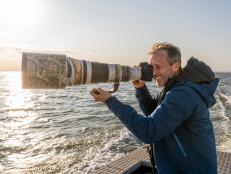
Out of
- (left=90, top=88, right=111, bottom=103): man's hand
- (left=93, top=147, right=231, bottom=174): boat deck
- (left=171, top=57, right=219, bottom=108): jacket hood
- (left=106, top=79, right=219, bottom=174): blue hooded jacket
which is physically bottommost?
(left=93, top=147, right=231, bottom=174): boat deck

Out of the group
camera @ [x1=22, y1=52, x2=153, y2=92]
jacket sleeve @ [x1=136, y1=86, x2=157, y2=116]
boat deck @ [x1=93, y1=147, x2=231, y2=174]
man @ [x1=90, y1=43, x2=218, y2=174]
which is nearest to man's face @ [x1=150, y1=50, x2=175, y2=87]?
man @ [x1=90, y1=43, x2=218, y2=174]

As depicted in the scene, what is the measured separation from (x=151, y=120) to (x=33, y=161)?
7982 millimetres

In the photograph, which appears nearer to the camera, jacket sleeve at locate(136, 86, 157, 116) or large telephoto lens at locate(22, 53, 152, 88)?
large telephoto lens at locate(22, 53, 152, 88)

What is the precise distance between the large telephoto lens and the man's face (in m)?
0.43

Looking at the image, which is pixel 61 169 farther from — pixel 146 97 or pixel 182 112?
pixel 182 112

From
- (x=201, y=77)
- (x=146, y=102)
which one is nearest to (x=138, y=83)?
(x=146, y=102)

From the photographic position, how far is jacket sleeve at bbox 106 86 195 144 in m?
2.37

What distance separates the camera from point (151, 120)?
7.82 feet

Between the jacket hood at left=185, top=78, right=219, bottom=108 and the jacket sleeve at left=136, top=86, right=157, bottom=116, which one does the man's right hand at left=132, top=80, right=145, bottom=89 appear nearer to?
the jacket sleeve at left=136, top=86, right=157, bottom=116

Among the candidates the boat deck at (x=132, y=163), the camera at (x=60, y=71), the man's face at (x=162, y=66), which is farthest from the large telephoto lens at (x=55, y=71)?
the boat deck at (x=132, y=163)

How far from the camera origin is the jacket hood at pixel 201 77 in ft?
8.36

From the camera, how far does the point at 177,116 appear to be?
239cm

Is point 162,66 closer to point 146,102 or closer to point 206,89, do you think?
point 206,89

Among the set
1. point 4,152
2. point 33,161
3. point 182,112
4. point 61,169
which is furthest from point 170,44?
point 4,152
